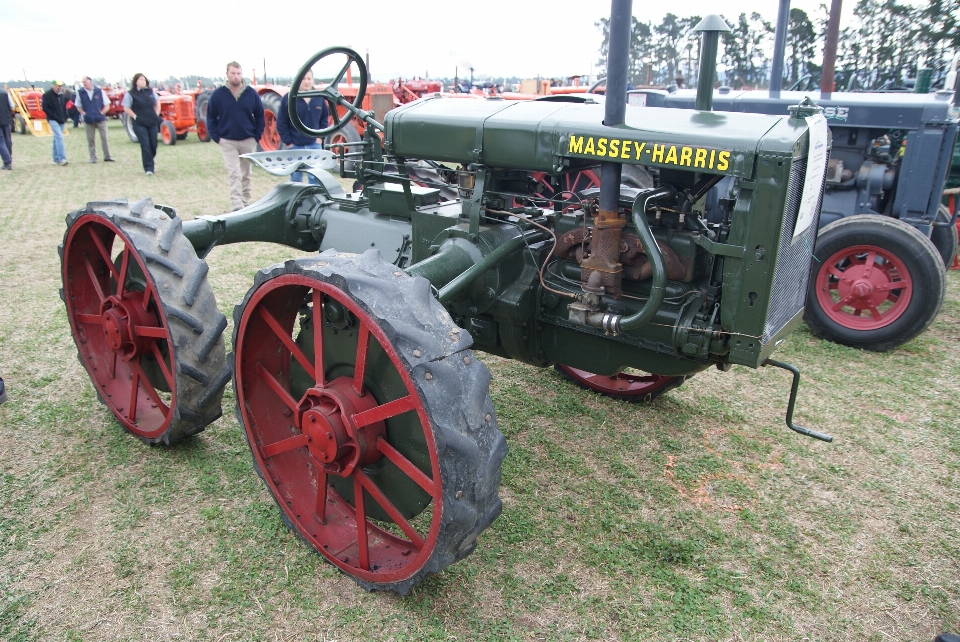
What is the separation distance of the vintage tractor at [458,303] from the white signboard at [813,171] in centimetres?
1

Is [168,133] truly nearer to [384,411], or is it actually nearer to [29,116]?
[29,116]

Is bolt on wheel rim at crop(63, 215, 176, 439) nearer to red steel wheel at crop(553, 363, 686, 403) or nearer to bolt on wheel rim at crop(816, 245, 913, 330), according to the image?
red steel wheel at crop(553, 363, 686, 403)

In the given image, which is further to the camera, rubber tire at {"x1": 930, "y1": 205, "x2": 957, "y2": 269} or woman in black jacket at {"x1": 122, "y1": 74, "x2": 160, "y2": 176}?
woman in black jacket at {"x1": 122, "y1": 74, "x2": 160, "y2": 176}

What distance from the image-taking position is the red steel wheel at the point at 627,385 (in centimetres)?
374

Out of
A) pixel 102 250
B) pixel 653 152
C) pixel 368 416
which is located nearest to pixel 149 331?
pixel 102 250

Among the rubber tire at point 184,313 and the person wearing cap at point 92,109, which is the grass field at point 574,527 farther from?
the person wearing cap at point 92,109

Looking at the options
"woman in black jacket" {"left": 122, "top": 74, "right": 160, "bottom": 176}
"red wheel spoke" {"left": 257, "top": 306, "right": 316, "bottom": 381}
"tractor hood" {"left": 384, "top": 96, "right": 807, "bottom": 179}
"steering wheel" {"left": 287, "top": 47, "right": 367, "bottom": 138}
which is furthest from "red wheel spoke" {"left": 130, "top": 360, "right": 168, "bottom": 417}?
"woman in black jacket" {"left": 122, "top": 74, "right": 160, "bottom": 176}

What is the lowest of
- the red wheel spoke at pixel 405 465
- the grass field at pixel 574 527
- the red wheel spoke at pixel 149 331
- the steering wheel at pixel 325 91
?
the grass field at pixel 574 527

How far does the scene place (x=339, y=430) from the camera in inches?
88.7

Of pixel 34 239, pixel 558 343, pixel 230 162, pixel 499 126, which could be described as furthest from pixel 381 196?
pixel 34 239

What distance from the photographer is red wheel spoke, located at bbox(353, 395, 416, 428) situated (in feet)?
6.71

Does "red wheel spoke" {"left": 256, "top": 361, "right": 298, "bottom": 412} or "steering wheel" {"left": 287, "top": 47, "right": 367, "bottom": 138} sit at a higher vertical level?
"steering wheel" {"left": 287, "top": 47, "right": 367, "bottom": 138}

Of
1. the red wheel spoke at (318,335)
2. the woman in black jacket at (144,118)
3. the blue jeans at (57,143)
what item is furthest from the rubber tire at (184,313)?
the blue jeans at (57,143)

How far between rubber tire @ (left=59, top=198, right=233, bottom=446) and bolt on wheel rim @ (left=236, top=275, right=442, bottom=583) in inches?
11.0
